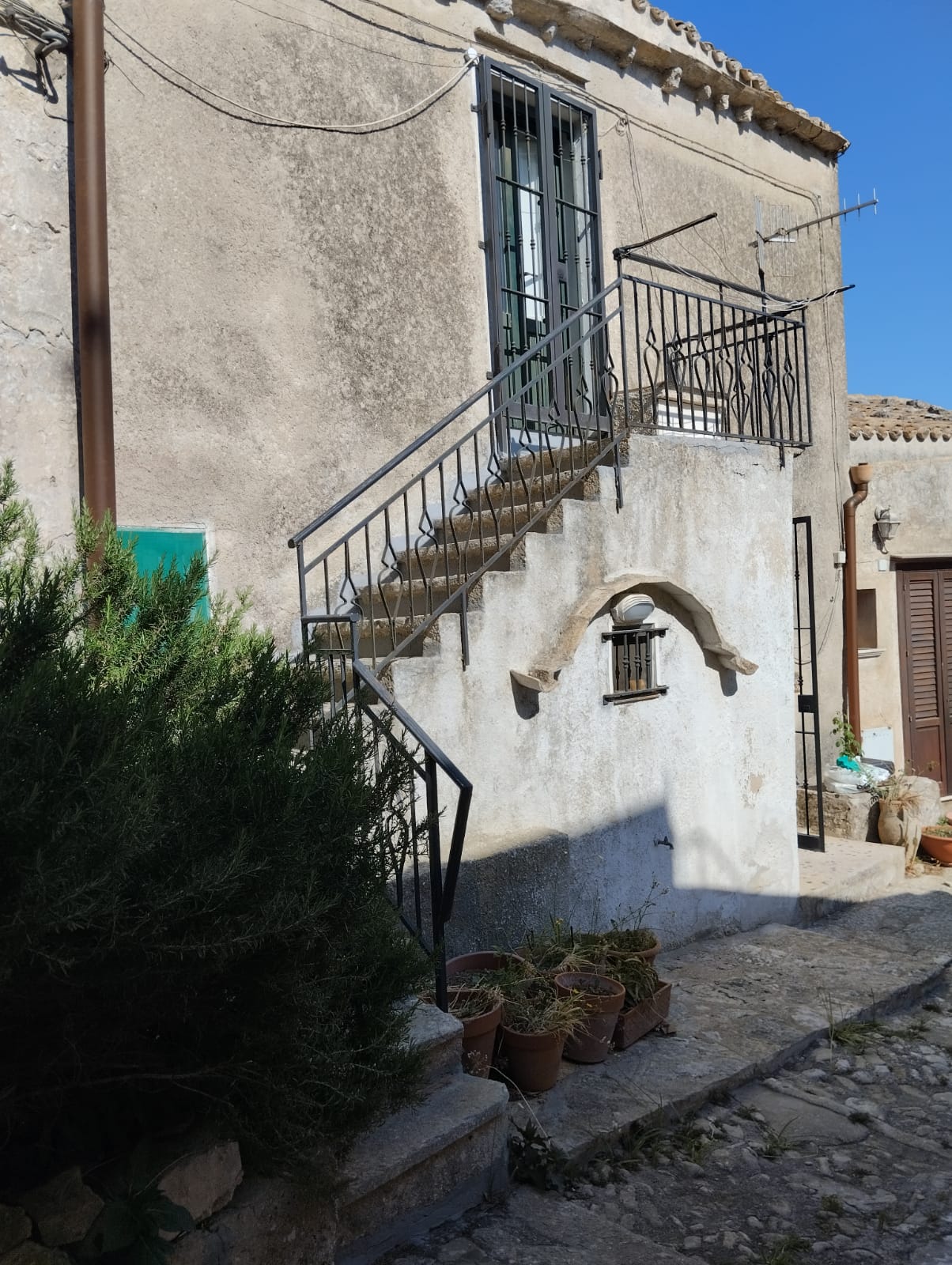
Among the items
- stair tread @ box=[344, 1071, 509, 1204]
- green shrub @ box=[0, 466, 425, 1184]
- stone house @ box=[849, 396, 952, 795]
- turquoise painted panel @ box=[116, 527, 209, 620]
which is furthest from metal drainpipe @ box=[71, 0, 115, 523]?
stone house @ box=[849, 396, 952, 795]

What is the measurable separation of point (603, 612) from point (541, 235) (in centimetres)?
340

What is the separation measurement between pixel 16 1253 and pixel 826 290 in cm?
1042

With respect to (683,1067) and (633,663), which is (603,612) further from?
(683,1067)

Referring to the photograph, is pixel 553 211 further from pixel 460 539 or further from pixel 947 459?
pixel 947 459

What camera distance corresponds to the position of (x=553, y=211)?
7.63m

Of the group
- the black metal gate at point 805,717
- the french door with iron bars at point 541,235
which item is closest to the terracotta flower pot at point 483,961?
the french door with iron bars at point 541,235

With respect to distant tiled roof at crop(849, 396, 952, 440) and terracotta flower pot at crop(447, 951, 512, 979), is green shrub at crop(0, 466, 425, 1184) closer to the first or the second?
terracotta flower pot at crop(447, 951, 512, 979)

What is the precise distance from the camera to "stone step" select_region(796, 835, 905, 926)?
7.46 metres

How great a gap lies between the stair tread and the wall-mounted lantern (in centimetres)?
860

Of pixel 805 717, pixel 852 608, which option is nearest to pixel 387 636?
pixel 805 717

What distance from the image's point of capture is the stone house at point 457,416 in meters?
5.04

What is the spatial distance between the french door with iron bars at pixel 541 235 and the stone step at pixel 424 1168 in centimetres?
484

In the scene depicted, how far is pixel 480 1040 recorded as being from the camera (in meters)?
3.79

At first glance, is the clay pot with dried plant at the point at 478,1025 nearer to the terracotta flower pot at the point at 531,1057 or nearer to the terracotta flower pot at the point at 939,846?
the terracotta flower pot at the point at 531,1057
